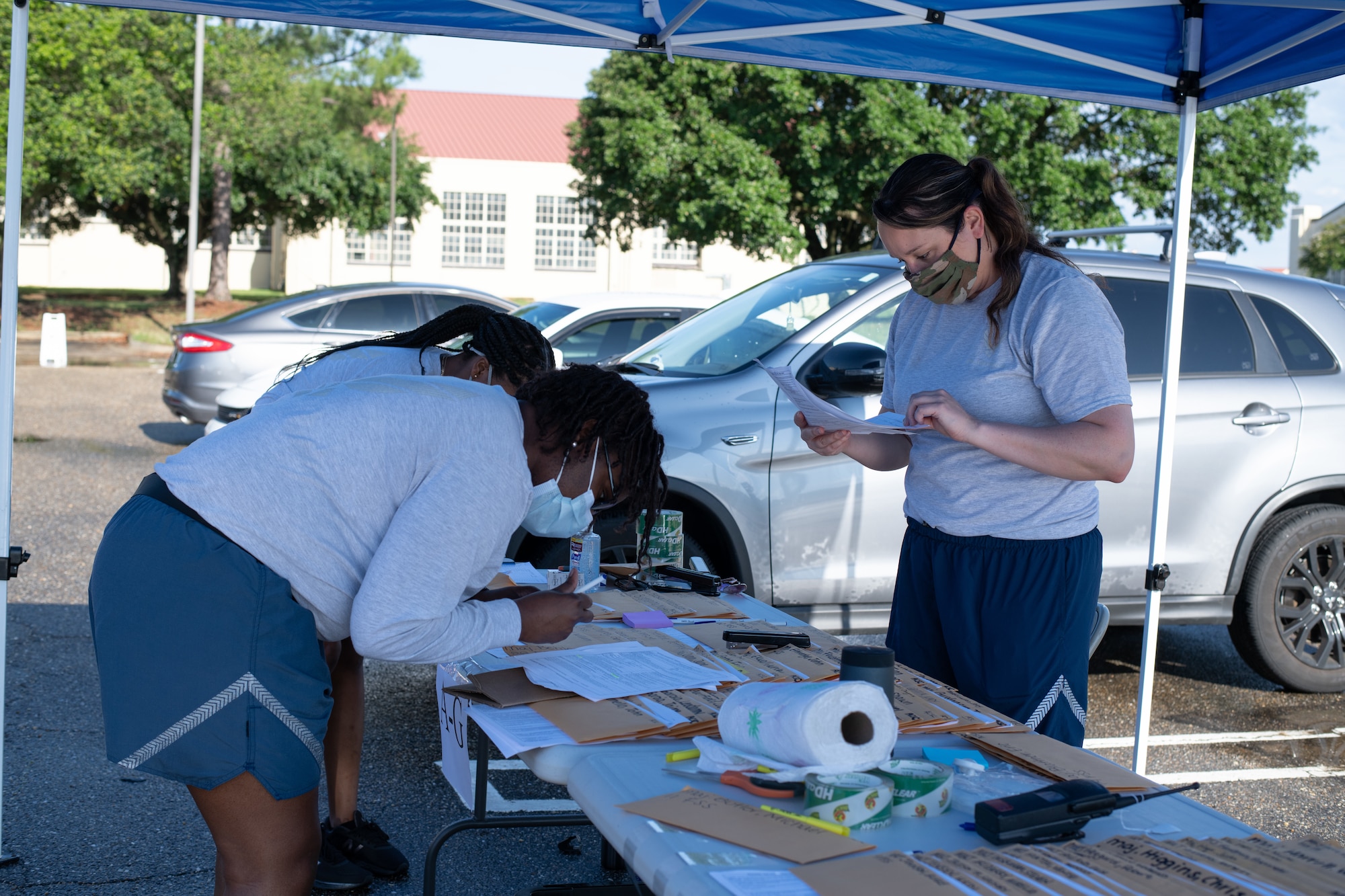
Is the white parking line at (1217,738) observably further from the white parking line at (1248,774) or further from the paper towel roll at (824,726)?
the paper towel roll at (824,726)

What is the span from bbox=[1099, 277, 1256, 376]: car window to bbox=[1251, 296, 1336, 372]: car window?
0.14 metres

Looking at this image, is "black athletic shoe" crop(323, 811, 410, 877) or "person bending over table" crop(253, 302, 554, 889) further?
"black athletic shoe" crop(323, 811, 410, 877)

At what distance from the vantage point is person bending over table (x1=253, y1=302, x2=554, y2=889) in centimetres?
335

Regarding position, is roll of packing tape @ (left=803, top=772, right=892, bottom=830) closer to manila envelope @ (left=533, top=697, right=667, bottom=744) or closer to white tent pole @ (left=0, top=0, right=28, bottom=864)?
manila envelope @ (left=533, top=697, right=667, bottom=744)

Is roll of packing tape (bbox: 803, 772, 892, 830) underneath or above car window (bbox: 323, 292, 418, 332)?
underneath

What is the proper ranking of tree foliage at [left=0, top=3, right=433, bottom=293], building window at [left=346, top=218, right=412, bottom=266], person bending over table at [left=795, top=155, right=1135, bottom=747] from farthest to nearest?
1. building window at [left=346, top=218, right=412, bottom=266]
2. tree foliage at [left=0, top=3, right=433, bottom=293]
3. person bending over table at [left=795, top=155, right=1135, bottom=747]

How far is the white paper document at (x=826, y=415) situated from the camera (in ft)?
9.27

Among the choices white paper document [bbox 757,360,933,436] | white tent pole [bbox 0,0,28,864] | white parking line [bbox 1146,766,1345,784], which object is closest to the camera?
white paper document [bbox 757,360,933,436]

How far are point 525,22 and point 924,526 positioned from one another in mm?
2289

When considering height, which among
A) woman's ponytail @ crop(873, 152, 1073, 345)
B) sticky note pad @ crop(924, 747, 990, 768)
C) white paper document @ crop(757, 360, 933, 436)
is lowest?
sticky note pad @ crop(924, 747, 990, 768)

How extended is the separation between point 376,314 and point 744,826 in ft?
35.1

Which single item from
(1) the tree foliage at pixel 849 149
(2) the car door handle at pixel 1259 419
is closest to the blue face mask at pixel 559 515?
(2) the car door handle at pixel 1259 419

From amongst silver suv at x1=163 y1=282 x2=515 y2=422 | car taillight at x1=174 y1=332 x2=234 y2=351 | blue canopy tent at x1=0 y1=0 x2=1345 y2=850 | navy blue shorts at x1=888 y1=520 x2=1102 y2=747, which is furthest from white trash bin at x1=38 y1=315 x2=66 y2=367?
navy blue shorts at x1=888 y1=520 x2=1102 y2=747

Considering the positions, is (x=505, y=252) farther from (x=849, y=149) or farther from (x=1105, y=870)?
(x=1105, y=870)
